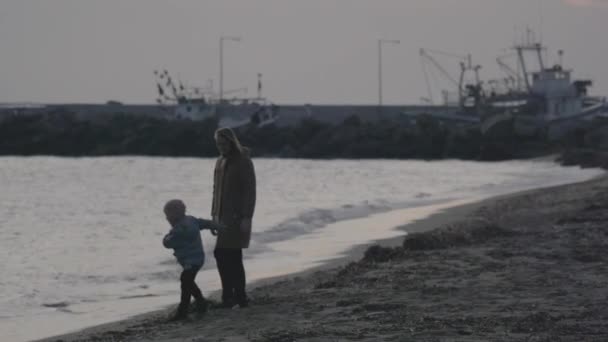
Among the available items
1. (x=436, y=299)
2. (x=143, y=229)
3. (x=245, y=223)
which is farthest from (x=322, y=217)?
(x=436, y=299)

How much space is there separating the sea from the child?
4.20 ft

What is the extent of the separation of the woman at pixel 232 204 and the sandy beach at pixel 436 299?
1.00ft

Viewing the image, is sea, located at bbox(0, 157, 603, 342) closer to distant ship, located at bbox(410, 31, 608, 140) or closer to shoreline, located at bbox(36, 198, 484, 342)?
shoreline, located at bbox(36, 198, 484, 342)

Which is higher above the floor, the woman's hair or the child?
the woman's hair

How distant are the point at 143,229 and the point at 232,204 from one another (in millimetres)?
13462

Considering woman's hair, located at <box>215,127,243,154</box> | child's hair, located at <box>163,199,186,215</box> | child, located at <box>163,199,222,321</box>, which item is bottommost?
child, located at <box>163,199,222,321</box>

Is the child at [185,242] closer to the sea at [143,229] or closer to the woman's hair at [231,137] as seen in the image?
the woman's hair at [231,137]

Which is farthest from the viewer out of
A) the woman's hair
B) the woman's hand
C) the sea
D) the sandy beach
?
the sea

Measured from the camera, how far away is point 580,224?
17828mm

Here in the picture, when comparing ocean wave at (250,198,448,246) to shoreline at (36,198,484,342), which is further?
ocean wave at (250,198,448,246)

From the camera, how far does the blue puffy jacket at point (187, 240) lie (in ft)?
34.1

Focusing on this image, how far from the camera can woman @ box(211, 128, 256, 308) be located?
429 inches

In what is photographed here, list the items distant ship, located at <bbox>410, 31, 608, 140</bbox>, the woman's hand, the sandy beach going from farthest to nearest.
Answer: distant ship, located at <bbox>410, 31, 608, 140</bbox> → the woman's hand → the sandy beach

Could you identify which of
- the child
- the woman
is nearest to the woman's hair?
the woman
